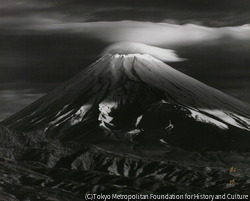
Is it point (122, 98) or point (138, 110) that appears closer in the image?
point (138, 110)

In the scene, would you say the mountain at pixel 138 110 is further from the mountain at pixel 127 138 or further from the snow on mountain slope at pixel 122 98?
the mountain at pixel 127 138

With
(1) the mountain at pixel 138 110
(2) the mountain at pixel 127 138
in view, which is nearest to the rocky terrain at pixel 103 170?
(2) the mountain at pixel 127 138

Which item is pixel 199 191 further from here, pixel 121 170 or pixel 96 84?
pixel 96 84

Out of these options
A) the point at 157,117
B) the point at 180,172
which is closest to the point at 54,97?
the point at 157,117

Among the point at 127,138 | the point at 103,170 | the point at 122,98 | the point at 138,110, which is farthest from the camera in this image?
the point at 122,98

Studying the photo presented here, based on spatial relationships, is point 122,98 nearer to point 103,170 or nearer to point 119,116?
point 119,116

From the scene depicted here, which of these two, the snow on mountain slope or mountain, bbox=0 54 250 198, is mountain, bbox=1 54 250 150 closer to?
the snow on mountain slope

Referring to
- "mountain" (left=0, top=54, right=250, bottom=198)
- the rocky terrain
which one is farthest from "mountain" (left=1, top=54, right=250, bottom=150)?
the rocky terrain

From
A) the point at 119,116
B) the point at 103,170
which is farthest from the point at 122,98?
the point at 103,170
